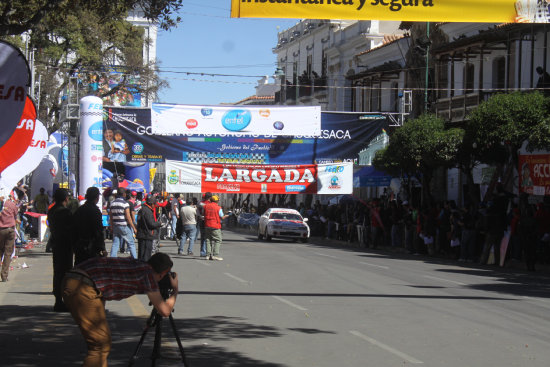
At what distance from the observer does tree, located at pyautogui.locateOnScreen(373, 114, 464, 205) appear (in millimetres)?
31078

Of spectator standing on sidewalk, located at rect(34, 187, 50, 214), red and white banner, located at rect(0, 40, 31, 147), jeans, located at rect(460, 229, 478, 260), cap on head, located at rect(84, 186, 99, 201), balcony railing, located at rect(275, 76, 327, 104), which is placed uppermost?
balcony railing, located at rect(275, 76, 327, 104)

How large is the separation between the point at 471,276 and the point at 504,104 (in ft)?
31.5

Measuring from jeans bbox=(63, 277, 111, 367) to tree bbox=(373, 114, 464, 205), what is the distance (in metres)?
25.8

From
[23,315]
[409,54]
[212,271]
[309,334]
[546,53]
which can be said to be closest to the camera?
[309,334]

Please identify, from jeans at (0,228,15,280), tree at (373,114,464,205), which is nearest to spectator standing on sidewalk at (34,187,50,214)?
tree at (373,114,464,205)

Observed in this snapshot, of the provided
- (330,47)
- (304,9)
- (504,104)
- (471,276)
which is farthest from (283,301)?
(330,47)

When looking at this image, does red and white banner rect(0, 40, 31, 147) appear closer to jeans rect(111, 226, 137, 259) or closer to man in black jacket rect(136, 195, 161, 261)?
man in black jacket rect(136, 195, 161, 261)

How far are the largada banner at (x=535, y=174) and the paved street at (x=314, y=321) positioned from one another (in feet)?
20.2

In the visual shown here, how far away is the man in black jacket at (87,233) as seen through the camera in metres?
11.9

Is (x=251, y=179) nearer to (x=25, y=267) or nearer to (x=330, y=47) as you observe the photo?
(x=25, y=267)

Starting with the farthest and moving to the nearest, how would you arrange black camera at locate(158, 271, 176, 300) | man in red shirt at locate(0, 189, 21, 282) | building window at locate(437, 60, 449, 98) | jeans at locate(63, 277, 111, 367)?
building window at locate(437, 60, 449, 98)
man in red shirt at locate(0, 189, 21, 282)
black camera at locate(158, 271, 176, 300)
jeans at locate(63, 277, 111, 367)

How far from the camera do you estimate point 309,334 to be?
1012cm

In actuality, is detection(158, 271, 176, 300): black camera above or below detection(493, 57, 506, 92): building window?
below

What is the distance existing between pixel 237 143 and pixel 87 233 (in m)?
22.5
